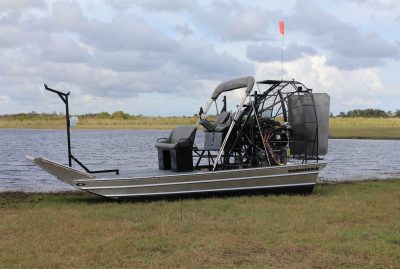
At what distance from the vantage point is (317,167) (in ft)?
45.6

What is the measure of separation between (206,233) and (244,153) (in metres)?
5.81

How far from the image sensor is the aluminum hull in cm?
1259

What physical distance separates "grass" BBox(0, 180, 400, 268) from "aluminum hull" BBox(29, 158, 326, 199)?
13.1 inches

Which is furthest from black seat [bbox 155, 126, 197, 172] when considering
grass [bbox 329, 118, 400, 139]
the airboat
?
grass [bbox 329, 118, 400, 139]

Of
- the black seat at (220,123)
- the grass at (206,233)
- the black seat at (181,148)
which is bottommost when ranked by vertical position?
the grass at (206,233)

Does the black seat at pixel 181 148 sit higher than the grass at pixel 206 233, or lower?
higher

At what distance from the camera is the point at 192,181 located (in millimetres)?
13023

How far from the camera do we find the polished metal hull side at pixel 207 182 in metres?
12.8

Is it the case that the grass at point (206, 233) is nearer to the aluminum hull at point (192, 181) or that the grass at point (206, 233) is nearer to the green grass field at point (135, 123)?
the aluminum hull at point (192, 181)

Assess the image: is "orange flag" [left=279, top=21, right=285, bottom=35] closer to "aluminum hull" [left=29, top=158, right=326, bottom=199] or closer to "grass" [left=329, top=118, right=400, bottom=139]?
"aluminum hull" [left=29, top=158, right=326, bottom=199]

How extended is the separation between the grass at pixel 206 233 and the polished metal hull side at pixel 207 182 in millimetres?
336

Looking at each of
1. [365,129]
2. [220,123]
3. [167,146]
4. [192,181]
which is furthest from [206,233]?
[365,129]

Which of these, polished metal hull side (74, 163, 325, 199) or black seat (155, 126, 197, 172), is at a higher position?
black seat (155, 126, 197, 172)

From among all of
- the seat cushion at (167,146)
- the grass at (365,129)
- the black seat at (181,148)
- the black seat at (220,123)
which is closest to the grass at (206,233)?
the black seat at (181,148)
